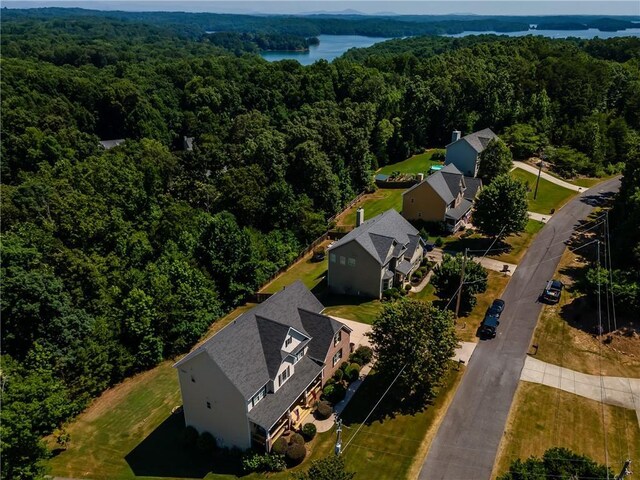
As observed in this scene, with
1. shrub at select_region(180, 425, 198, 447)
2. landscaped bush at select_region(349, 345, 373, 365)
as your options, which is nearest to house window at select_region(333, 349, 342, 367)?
landscaped bush at select_region(349, 345, 373, 365)

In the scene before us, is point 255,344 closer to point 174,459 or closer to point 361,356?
point 174,459

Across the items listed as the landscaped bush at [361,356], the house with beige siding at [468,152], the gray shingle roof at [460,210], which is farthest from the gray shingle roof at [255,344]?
Result: the house with beige siding at [468,152]

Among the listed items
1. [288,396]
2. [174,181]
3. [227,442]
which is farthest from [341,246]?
[174,181]

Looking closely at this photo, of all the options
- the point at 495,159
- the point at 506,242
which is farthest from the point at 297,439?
the point at 495,159

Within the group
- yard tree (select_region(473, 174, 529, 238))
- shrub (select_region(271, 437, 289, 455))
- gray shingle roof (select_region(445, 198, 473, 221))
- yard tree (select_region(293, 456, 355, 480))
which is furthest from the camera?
gray shingle roof (select_region(445, 198, 473, 221))

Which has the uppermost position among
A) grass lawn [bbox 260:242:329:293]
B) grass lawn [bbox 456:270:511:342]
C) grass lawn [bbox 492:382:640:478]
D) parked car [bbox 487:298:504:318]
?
parked car [bbox 487:298:504:318]

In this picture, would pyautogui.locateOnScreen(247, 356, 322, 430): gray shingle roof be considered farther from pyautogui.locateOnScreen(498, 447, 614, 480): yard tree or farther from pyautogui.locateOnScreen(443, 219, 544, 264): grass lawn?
pyautogui.locateOnScreen(443, 219, 544, 264): grass lawn
